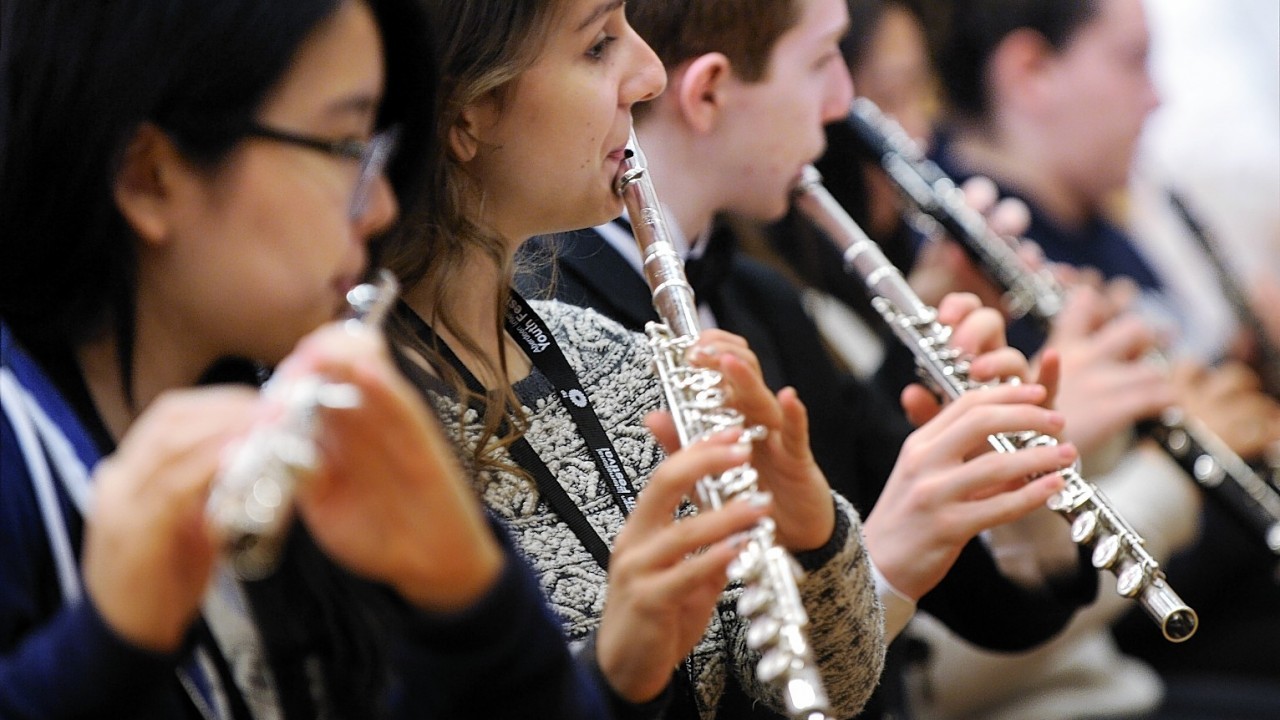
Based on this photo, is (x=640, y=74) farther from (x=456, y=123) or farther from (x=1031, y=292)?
(x=1031, y=292)

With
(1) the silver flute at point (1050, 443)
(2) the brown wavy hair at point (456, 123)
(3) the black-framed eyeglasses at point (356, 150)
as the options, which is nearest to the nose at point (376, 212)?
(3) the black-framed eyeglasses at point (356, 150)

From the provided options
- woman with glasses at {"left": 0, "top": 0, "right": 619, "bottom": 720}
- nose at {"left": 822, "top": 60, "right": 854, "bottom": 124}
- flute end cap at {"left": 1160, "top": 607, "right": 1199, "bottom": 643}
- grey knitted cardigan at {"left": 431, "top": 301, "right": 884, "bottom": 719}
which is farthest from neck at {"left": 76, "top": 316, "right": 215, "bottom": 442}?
nose at {"left": 822, "top": 60, "right": 854, "bottom": 124}

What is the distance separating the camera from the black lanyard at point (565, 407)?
1108 millimetres

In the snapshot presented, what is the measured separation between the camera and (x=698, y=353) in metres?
1.03

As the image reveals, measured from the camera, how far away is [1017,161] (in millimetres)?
2572

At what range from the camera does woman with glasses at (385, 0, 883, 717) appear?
42.6 inches

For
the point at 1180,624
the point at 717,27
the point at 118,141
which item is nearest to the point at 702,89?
the point at 717,27

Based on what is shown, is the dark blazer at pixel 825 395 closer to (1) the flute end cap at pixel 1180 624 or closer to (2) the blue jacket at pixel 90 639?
(1) the flute end cap at pixel 1180 624

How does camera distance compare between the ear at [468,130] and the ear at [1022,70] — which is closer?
the ear at [468,130]

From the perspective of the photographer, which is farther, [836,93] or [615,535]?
[836,93]

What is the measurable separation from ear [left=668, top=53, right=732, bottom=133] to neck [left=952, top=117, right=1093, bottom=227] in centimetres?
110

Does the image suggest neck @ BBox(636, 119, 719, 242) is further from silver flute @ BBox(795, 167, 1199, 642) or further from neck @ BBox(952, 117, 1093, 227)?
neck @ BBox(952, 117, 1093, 227)

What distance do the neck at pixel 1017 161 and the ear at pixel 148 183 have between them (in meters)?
1.90

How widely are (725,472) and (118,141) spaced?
425 mm
